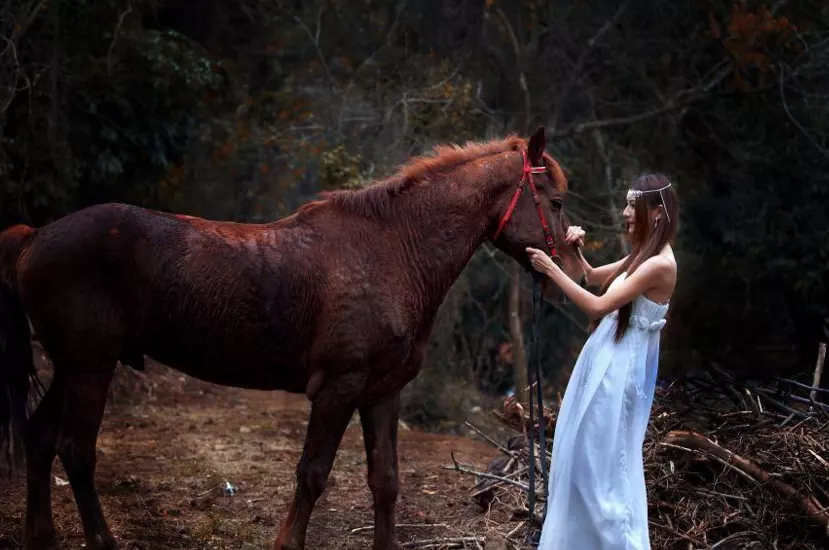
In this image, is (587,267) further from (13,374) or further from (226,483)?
(13,374)

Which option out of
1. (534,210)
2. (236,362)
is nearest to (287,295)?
(236,362)

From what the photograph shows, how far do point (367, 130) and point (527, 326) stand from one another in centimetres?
365

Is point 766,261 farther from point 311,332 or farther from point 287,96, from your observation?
point 311,332

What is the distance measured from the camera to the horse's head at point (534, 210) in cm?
486

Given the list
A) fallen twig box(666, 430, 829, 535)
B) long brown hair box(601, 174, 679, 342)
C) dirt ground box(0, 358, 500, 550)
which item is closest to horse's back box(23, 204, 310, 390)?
dirt ground box(0, 358, 500, 550)

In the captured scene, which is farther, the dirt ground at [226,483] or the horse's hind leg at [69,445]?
the dirt ground at [226,483]

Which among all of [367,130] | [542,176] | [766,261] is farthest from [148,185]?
[766,261]

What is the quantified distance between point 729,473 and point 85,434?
3.48 meters

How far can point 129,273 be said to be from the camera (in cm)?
479

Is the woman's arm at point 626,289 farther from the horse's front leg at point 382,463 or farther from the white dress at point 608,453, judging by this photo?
the horse's front leg at point 382,463

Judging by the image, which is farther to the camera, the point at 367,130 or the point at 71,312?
the point at 367,130

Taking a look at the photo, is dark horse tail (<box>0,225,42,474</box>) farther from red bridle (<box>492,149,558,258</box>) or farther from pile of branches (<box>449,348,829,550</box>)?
pile of branches (<box>449,348,829,550</box>)

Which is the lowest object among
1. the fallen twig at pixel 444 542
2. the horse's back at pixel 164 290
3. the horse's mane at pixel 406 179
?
the fallen twig at pixel 444 542

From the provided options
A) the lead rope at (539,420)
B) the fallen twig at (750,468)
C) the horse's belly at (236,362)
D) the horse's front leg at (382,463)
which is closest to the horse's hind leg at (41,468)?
the horse's belly at (236,362)
